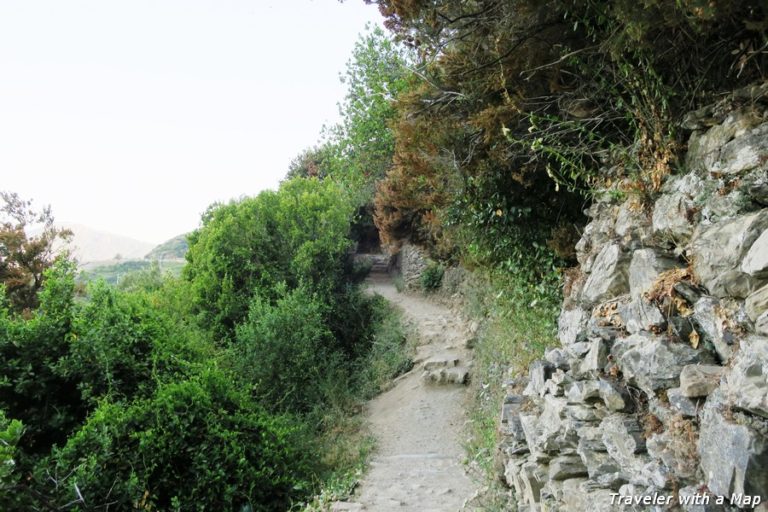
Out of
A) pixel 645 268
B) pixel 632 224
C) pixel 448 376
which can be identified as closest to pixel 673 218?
pixel 645 268

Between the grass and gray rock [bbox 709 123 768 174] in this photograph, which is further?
the grass

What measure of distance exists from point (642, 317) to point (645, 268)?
0.37m

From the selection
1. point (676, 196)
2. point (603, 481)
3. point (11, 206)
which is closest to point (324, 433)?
point (603, 481)

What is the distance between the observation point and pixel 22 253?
45.4ft

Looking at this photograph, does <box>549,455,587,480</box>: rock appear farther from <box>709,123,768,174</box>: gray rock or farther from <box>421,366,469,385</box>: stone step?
<box>421,366,469,385</box>: stone step

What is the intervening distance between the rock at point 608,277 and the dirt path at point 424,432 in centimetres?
279

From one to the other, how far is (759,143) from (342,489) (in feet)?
18.1

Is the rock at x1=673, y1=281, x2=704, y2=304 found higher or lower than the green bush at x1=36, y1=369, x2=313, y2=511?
higher

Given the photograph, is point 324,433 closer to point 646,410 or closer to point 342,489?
point 342,489

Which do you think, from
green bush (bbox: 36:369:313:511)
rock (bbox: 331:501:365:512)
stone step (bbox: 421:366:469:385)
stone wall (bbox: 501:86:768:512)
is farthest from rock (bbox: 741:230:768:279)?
stone step (bbox: 421:366:469:385)

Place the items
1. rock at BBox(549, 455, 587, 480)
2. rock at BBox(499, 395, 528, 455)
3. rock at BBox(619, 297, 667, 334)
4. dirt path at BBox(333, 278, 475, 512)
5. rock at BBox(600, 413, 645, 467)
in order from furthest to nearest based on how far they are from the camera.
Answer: dirt path at BBox(333, 278, 475, 512) < rock at BBox(499, 395, 528, 455) < rock at BBox(549, 455, 587, 480) < rock at BBox(619, 297, 667, 334) < rock at BBox(600, 413, 645, 467)

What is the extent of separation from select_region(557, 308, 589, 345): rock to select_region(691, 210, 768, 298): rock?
1149 mm

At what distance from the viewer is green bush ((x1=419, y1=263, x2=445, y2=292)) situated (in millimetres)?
16547

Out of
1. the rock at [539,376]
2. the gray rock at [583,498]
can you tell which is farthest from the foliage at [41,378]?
the gray rock at [583,498]
